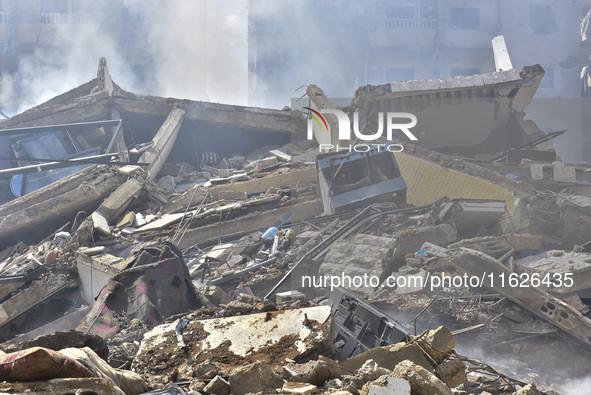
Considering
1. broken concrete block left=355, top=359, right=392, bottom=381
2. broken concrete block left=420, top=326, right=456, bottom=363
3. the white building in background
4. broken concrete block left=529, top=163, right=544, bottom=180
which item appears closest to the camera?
broken concrete block left=355, top=359, right=392, bottom=381

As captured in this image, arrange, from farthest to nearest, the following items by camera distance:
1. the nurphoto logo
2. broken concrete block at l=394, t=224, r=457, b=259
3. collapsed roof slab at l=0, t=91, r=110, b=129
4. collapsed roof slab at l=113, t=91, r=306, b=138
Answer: collapsed roof slab at l=113, t=91, r=306, b=138, collapsed roof slab at l=0, t=91, r=110, b=129, the nurphoto logo, broken concrete block at l=394, t=224, r=457, b=259

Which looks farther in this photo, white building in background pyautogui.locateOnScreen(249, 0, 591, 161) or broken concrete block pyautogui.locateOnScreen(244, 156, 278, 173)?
white building in background pyautogui.locateOnScreen(249, 0, 591, 161)

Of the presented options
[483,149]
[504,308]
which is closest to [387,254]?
[504,308]

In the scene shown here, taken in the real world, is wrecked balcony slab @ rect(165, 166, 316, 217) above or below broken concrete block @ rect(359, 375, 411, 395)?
above

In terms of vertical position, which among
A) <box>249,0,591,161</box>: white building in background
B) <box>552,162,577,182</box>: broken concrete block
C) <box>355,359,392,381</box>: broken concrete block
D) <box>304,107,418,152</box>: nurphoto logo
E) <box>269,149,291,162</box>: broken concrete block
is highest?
<box>249,0,591,161</box>: white building in background

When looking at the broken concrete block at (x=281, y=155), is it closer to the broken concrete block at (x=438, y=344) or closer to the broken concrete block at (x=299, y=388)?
the broken concrete block at (x=438, y=344)

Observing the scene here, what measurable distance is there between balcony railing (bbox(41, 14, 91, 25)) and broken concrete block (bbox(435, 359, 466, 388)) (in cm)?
3334

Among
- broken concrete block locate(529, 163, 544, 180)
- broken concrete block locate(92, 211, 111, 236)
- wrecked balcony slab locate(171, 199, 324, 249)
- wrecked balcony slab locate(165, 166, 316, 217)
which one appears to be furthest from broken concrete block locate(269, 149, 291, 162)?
broken concrete block locate(529, 163, 544, 180)

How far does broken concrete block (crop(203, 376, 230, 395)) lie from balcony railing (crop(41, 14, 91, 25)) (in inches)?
1301

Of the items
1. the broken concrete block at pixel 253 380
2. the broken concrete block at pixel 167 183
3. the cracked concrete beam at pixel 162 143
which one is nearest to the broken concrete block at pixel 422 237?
the broken concrete block at pixel 253 380

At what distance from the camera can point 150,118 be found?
17.5 meters

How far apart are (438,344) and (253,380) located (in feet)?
4.62

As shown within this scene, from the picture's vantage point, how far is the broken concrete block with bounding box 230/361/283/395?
133 inches

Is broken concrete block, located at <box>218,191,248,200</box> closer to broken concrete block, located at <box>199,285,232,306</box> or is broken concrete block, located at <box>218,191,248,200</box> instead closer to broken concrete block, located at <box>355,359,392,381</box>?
broken concrete block, located at <box>199,285,232,306</box>
